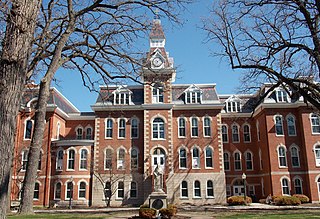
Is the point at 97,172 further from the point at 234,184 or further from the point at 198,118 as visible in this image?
the point at 234,184

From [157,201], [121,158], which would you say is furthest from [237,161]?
[157,201]

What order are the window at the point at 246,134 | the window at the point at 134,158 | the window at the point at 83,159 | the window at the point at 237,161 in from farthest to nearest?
1. the window at the point at 246,134
2. the window at the point at 237,161
3. the window at the point at 83,159
4. the window at the point at 134,158

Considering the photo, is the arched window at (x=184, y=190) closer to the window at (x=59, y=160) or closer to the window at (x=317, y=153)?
the window at (x=59, y=160)

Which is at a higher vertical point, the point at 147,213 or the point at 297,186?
the point at 297,186

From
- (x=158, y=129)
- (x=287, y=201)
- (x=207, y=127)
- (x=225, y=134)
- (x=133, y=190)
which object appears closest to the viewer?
(x=287, y=201)

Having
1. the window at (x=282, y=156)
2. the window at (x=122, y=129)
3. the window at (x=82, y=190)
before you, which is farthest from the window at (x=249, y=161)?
the window at (x=82, y=190)

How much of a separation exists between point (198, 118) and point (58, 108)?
14490 millimetres

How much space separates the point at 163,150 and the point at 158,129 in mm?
2175

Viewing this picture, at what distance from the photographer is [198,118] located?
32906 mm

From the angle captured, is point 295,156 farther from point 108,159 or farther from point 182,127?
point 108,159

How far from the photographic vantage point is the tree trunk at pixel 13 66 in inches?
218

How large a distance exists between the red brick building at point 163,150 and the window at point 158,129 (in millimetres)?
101

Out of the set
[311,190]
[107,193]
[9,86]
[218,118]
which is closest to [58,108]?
[107,193]

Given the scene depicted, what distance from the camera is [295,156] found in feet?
104
